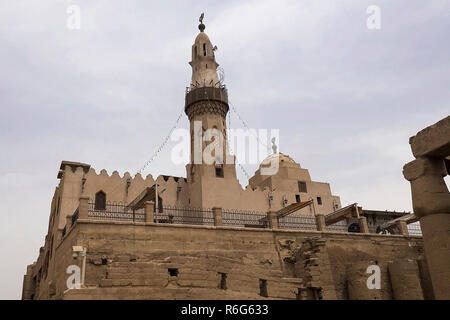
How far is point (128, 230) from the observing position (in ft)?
55.9

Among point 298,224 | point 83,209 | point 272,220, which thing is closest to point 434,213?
point 272,220

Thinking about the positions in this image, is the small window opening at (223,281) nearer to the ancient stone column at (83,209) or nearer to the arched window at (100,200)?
the ancient stone column at (83,209)

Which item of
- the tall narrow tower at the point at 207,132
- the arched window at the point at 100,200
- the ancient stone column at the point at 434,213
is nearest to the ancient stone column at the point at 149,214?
the arched window at the point at 100,200

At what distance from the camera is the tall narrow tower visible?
1013 inches

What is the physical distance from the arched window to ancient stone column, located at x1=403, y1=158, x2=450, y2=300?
19.2 m

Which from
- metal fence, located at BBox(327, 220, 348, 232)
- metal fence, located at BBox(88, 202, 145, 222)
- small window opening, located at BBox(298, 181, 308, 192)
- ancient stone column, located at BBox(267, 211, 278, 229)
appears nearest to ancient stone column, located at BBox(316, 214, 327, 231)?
ancient stone column, located at BBox(267, 211, 278, 229)

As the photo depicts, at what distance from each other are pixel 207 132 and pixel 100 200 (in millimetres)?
8357

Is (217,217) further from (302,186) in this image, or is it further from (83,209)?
(302,186)

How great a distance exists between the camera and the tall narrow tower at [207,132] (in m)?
25.7

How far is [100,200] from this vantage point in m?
23.9

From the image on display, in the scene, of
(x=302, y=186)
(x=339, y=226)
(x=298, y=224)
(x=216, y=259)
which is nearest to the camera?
(x=216, y=259)

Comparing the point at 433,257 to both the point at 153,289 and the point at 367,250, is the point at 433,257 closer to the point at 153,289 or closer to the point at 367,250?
the point at 153,289

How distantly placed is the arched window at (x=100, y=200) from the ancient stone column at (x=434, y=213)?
63.0 feet
